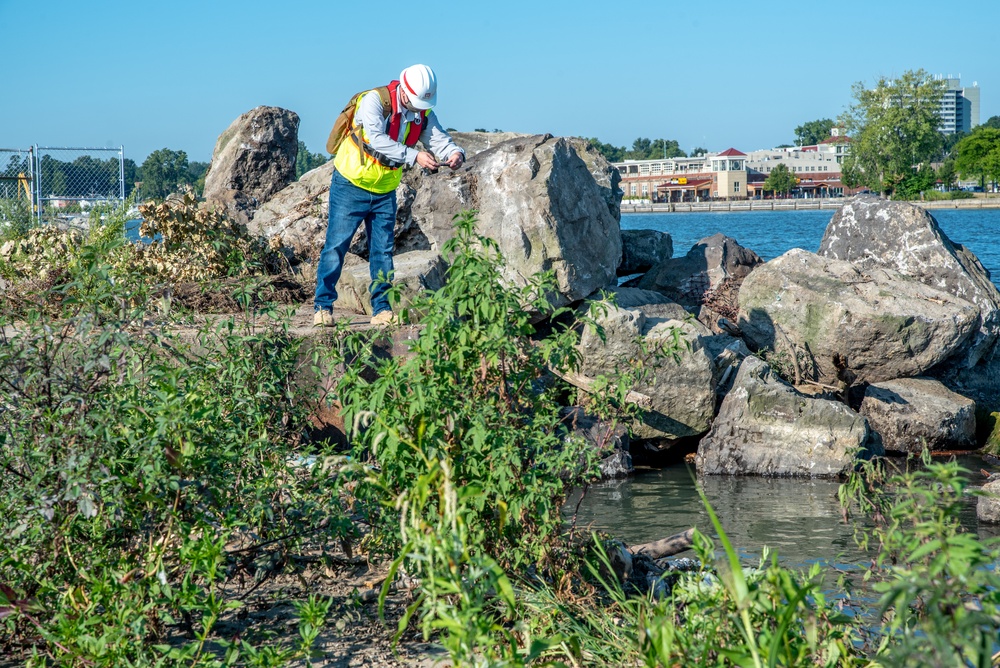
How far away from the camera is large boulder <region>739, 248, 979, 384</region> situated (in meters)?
11.0

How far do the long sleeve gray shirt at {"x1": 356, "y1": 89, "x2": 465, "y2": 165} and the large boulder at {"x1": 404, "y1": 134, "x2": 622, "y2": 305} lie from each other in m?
2.71

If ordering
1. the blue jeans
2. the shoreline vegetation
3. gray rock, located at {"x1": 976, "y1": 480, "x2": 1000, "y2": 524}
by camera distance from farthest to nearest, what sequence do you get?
gray rock, located at {"x1": 976, "y1": 480, "x2": 1000, "y2": 524} < the blue jeans < the shoreline vegetation

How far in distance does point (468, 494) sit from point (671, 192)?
137244mm

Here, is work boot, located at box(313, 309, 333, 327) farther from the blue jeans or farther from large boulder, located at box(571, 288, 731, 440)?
large boulder, located at box(571, 288, 731, 440)

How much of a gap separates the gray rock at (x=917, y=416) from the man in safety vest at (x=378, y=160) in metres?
5.79

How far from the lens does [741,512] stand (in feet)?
27.8

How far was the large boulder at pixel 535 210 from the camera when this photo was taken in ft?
34.9

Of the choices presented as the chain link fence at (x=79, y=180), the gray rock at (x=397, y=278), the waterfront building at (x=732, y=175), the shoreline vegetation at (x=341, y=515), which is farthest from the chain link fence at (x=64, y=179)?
the waterfront building at (x=732, y=175)

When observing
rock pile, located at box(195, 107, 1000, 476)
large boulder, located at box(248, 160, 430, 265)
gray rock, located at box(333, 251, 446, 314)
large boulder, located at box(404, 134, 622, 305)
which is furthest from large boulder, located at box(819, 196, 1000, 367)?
gray rock, located at box(333, 251, 446, 314)

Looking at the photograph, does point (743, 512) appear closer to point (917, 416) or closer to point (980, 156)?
point (917, 416)

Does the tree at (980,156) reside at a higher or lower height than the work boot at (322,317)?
higher

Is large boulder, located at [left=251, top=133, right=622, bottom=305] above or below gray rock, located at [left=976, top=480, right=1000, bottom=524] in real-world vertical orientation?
above

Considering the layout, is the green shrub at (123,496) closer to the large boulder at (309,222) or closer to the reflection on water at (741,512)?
the reflection on water at (741,512)

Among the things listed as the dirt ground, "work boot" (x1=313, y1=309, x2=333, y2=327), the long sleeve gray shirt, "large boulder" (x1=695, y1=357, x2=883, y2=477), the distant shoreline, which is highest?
the distant shoreline
